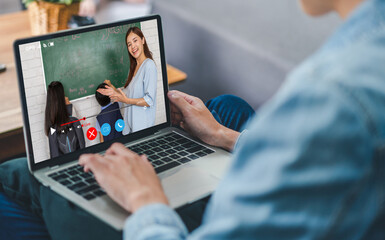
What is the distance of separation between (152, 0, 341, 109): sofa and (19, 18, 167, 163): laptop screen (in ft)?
4.15

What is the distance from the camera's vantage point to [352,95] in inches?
18.2

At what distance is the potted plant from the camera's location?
1796mm

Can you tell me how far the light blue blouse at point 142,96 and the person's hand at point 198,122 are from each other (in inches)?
2.3

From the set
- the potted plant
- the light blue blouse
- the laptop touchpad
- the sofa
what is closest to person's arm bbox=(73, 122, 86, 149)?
the light blue blouse

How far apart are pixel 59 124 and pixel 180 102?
0.32 meters

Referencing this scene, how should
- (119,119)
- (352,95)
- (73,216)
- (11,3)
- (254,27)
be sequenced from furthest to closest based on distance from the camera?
(11,3) → (254,27) → (119,119) → (73,216) → (352,95)

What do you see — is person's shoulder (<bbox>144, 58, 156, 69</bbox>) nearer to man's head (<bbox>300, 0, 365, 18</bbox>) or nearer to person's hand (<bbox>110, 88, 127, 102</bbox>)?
person's hand (<bbox>110, 88, 127, 102</bbox>)

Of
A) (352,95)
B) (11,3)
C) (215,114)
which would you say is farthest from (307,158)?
(11,3)

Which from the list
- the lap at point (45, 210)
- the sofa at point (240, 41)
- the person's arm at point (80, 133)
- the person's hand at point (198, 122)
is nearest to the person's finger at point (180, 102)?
the person's hand at point (198, 122)

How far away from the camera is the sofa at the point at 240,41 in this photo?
2434 mm

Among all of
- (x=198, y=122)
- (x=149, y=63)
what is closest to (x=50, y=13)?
(x=149, y=63)

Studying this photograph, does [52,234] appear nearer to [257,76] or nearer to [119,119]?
[119,119]

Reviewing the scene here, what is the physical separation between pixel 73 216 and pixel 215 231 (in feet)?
1.56

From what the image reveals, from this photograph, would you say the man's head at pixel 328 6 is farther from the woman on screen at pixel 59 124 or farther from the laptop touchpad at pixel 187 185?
the woman on screen at pixel 59 124
